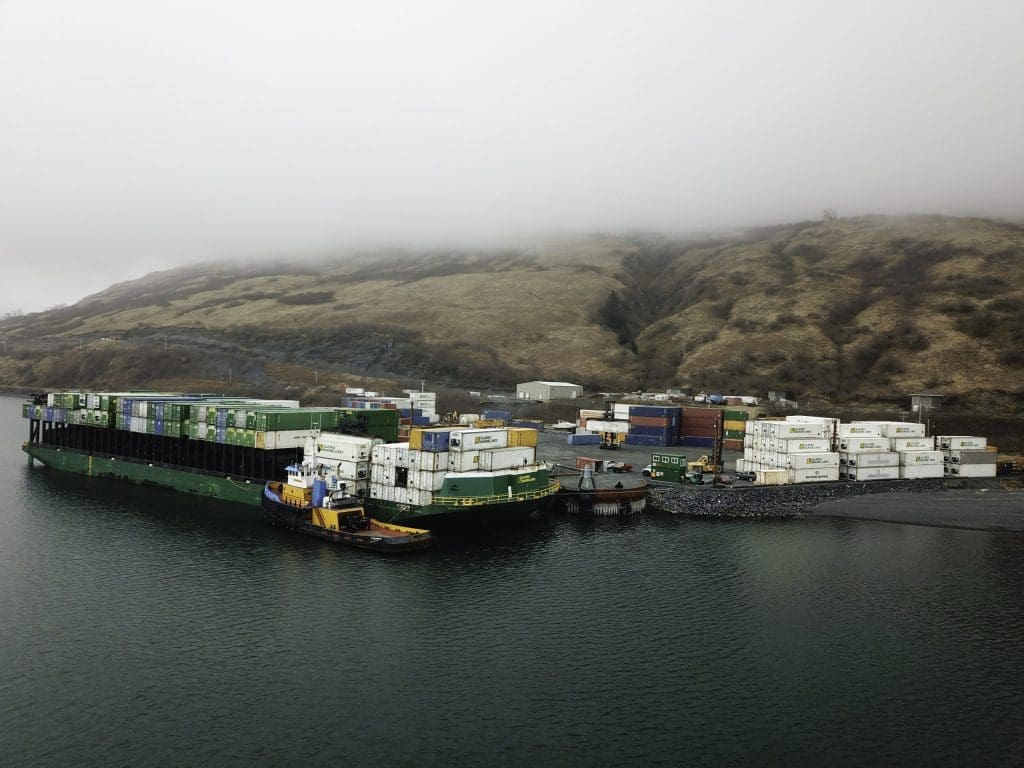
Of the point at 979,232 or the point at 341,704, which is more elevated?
the point at 979,232

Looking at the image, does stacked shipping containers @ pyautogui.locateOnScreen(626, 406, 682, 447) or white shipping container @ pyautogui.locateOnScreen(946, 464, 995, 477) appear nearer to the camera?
white shipping container @ pyautogui.locateOnScreen(946, 464, 995, 477)

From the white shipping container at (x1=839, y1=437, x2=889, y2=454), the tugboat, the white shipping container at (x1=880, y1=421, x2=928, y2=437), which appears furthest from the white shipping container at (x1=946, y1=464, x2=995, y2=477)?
the tugboat

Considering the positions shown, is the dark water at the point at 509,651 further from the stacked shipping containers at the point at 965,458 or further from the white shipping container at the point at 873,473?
the stacked shipping containers at the point at 965,458

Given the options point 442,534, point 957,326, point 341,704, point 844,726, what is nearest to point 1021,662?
point 844,726

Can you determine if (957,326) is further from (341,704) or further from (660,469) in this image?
(341,704)

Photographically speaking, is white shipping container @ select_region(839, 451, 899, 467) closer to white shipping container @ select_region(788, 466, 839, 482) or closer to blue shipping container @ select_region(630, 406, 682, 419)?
white shipping container @ select_region(788, 466, 839, 482)
